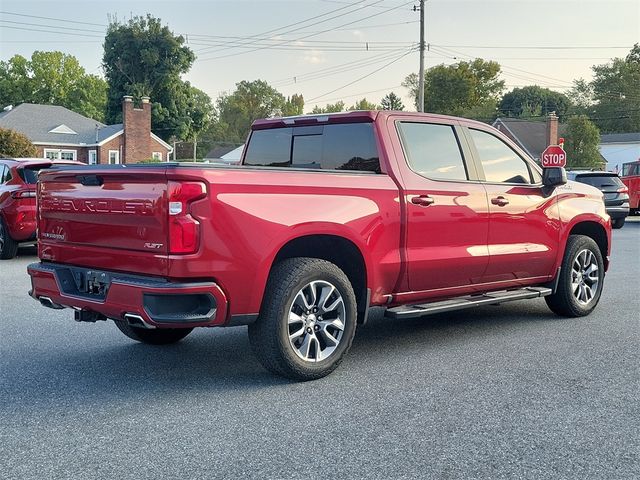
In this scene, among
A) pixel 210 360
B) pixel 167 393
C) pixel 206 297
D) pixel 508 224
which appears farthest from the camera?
pixel 508 224

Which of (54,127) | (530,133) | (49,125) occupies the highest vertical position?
(530,133)

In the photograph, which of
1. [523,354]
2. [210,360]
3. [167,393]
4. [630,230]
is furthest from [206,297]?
[630,230]

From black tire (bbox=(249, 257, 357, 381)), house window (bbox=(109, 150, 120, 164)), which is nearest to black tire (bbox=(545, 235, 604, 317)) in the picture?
black tire (bbox=(249, 257, 357, 381))

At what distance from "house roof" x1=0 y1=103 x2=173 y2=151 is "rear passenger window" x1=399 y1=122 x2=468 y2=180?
4724 cm

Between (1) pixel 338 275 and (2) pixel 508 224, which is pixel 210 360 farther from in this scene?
(2) pixel 508 224

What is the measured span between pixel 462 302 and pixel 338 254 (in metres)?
1.27

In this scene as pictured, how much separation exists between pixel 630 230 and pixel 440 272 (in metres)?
17.3

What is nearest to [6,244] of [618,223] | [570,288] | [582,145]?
[570,288]

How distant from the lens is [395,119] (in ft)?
19.2

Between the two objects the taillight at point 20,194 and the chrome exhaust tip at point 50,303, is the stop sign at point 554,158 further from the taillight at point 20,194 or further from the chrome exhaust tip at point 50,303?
the chrome exhaust tip at point 50,303

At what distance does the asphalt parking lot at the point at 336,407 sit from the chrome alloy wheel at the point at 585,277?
63 centimetres

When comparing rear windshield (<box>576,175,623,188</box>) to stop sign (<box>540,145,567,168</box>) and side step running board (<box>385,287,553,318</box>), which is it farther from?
side step running board (<box>385,287,553,318</box>)

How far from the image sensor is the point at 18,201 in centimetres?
1181

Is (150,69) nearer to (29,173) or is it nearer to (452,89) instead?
(452,89)
